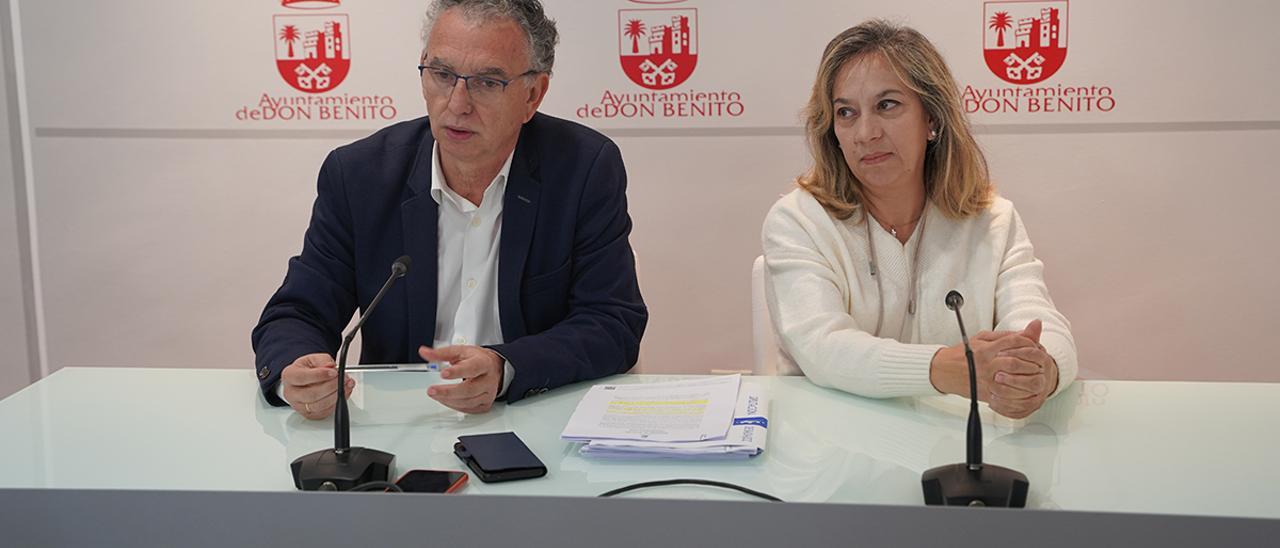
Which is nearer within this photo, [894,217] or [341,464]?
[341,464]

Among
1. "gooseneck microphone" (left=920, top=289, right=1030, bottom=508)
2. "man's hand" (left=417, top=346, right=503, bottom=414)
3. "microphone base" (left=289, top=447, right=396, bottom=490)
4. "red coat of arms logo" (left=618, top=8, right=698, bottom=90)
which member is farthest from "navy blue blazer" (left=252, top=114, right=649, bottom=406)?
"red coat of arms logo" (left=618, top=8, right=698, bottom=90)

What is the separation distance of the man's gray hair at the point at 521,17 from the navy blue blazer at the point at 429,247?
0.18m

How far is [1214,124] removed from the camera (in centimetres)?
343

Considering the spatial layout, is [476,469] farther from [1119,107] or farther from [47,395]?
[1119,107]

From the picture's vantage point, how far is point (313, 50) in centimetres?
368

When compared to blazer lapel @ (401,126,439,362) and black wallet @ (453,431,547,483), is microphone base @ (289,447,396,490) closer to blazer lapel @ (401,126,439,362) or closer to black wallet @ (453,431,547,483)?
black wallet @ (453,431,547,483)

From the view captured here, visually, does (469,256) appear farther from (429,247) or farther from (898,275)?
(898,275)

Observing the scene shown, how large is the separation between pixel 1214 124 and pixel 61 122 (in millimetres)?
3630

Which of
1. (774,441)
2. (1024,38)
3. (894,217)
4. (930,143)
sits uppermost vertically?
(1024,38)

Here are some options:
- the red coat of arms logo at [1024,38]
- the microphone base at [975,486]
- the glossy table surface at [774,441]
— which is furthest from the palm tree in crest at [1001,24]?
the microphone base at [975,486]

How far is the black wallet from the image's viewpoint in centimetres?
151

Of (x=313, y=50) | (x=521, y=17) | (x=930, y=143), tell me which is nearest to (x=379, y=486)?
(x=521, y=17)

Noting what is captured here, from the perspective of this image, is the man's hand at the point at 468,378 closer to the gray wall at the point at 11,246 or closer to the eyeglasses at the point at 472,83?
the eyeglasses at the point at 472,83

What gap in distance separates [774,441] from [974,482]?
352 millimetres
